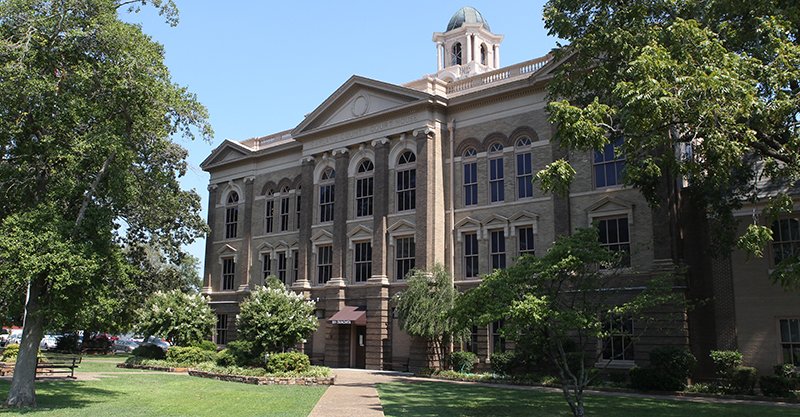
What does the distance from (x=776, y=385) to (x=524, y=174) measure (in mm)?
14209

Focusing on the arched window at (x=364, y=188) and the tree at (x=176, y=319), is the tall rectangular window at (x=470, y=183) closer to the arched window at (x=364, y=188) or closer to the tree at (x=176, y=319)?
the arched window at (x=364, y=188)

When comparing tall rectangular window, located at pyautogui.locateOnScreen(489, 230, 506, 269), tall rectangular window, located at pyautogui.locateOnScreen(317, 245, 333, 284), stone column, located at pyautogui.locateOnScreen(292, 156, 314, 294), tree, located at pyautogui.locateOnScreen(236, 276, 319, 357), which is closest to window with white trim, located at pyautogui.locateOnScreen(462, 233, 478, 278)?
tall rectangular window, located at pyautogui.locateOnScreen(489, 230, 506, 269)

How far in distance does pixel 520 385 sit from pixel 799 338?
404 inches

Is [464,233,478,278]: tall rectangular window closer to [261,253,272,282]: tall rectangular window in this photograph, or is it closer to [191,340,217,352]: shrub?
[261,253,272,282]: tall rectangular window

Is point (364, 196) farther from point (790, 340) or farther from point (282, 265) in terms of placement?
point (790, 340)

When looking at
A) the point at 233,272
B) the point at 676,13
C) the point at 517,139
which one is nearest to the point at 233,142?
the point at 233,272

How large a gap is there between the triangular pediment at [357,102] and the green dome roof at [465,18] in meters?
20.3

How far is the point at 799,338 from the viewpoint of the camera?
82.9 feet

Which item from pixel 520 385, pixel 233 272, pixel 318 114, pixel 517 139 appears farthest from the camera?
pixel 233 272

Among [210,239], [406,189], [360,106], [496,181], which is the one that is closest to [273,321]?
[406,189]

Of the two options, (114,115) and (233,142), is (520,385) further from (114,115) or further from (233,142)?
(233,142)

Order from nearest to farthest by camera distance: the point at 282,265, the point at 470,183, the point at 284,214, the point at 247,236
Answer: the point at 470,183 → the point at 282,265 → the point at 284,214 → the point at 247,236

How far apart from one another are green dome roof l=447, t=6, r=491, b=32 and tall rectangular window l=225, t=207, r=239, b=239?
2366cm

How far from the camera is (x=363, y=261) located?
38312mm
